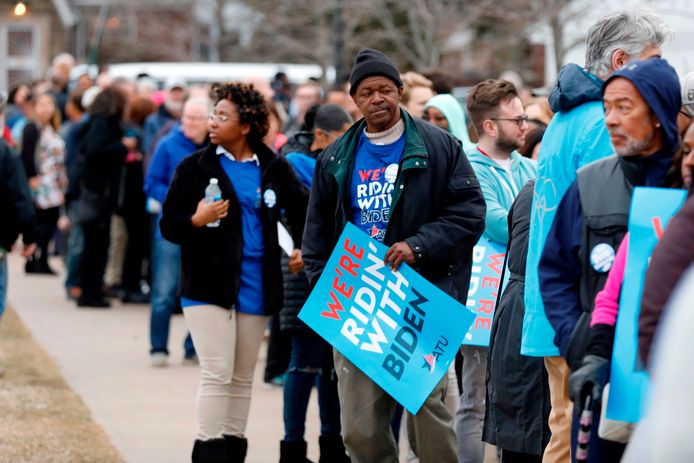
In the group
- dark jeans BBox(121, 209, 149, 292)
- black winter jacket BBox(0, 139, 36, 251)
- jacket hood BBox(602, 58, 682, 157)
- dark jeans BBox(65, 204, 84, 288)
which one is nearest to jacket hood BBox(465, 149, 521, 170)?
jacket hood BBox(602, 58, 682, 157)

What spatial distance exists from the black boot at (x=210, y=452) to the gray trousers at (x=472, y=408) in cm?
124

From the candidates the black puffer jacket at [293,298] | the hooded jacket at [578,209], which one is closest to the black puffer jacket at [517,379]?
the hooded jacket at [578,209]

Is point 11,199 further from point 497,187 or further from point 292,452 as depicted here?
point 497,187

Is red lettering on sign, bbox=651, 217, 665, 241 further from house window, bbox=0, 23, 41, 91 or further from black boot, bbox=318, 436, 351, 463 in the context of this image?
house window, bbox=0, 23, 41, 91

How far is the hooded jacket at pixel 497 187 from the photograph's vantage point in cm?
701

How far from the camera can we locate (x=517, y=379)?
602 centimetres

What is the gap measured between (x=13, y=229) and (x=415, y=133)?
4.49 m

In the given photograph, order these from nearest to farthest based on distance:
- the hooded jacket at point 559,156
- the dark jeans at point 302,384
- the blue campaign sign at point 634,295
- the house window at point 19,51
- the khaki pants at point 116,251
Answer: the blue campaign sign at point 634,295 < the hooded jacket at point 559,156 < the dark jeans at point 302,384 < the khaki pants at point 116,251 < the house window at point 19,51

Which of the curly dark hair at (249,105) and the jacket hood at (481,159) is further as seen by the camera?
the curly dark hair at (249,105)

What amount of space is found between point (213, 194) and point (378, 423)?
1747mm

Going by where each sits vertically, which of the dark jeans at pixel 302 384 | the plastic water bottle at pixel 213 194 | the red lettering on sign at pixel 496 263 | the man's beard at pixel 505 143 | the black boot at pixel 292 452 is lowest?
the black boot at pixel 292 452

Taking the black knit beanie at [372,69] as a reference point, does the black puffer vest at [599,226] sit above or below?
below

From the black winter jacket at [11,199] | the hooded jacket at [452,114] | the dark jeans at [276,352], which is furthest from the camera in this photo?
the black winter jacket at [11,199]

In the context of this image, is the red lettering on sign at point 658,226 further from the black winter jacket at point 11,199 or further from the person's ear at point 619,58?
the black winter jacket at point 11,199
